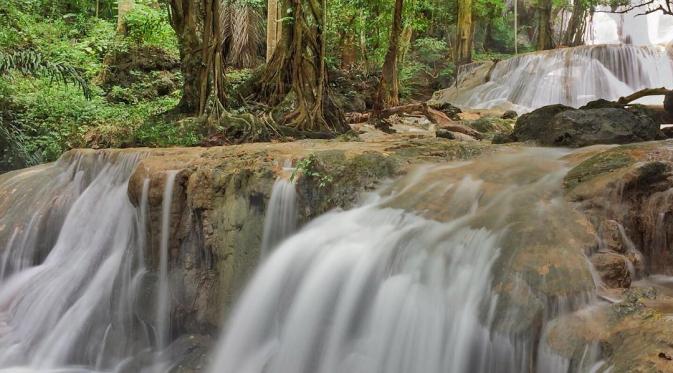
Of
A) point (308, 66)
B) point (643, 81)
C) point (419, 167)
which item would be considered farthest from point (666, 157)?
point (643, 81)

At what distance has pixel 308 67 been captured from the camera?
8531 mm

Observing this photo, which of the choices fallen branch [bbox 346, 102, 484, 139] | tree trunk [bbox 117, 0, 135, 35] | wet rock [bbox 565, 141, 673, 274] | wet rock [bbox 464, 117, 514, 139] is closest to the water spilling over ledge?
wet rock [bbox 565, 141, 673, 274]

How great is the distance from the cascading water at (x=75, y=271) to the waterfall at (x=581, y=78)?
35.0ft

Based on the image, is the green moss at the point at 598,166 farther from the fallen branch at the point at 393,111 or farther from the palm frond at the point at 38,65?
the palm frond at the point at 38,65

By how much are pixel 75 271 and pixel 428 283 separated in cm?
446

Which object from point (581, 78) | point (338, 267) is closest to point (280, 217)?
point (338, 267)

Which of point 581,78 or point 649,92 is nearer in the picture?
point 649,92

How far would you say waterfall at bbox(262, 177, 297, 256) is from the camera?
4.96 metres

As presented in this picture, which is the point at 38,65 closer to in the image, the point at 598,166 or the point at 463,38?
the point at 598,166

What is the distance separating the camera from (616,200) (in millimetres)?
3578

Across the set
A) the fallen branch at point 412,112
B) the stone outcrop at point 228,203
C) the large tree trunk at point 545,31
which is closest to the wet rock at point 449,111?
the fallen branch at point 412,112

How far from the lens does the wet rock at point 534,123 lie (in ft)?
21.7

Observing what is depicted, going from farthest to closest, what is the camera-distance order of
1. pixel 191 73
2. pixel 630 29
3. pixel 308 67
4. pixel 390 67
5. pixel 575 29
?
pixel 630 29
pixel 575 29
pixel 390 67
pixel 191 73
pixel 308 67

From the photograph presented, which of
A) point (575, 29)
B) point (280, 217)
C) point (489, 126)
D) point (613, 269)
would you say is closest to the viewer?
point (613, 269)
